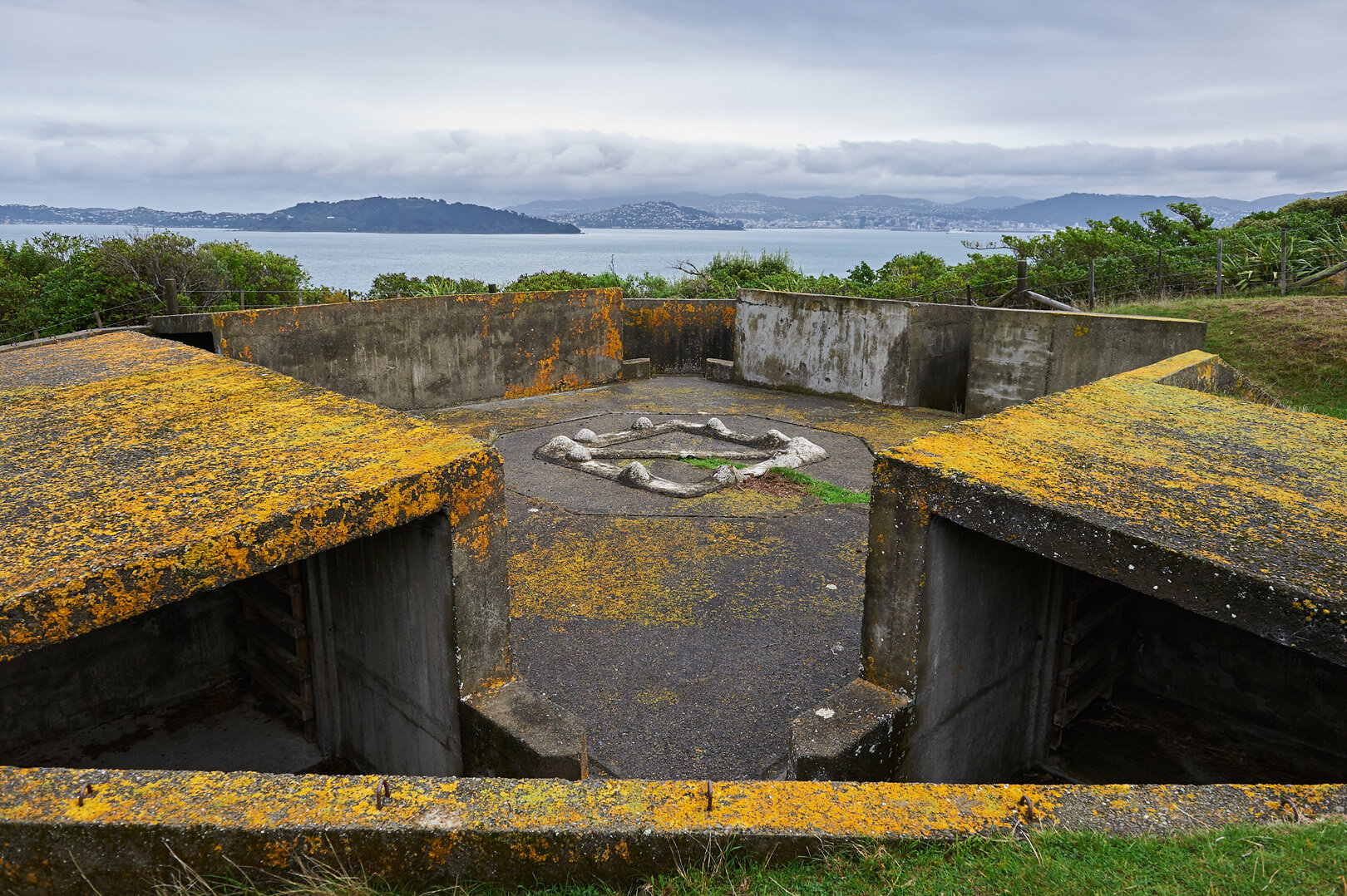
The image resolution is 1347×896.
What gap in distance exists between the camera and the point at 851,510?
8.26 m

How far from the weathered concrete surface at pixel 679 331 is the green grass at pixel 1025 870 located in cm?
1374

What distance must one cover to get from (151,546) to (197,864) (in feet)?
3.54

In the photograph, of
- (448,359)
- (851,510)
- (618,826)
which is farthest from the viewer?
(448,359)

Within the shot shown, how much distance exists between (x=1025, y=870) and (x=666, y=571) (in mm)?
4885

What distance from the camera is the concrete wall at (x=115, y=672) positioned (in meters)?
5.14

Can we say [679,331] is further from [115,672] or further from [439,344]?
[115,672]

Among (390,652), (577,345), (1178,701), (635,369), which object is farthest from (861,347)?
(390,652)

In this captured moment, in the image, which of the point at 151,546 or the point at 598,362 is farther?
the point at 598,362

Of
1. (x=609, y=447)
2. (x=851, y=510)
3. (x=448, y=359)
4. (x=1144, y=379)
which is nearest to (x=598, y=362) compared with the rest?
(x=448, y=359)

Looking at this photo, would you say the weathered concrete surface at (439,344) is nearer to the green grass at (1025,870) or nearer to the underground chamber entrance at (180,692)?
the underground chamber entrance at (180,692)

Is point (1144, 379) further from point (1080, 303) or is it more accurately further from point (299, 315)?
point (1080, 303)

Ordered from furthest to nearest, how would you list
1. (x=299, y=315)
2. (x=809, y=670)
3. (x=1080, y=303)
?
(x=1080, y=303) → (x=299, y=315) → (x=809, y=670)

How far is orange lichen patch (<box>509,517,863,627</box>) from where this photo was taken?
6.29 metres

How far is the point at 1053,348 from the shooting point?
36.0ft
